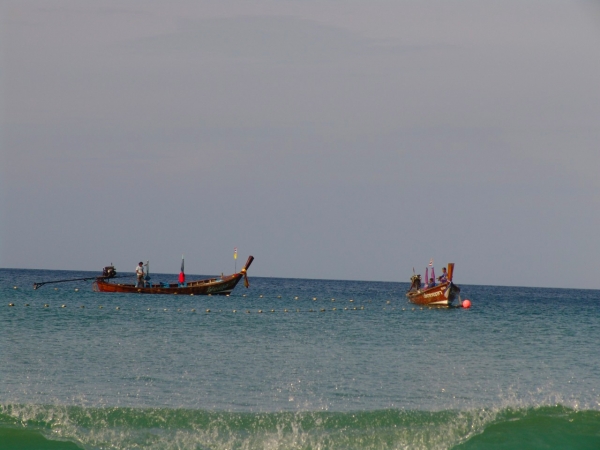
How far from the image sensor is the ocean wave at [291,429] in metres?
11.7

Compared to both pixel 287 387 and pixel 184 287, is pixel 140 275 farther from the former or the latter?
pixel 287 387

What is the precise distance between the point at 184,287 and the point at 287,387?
119 feet

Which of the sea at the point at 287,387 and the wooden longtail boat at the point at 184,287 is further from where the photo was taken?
the wooden longtail boat at the point at 184,287

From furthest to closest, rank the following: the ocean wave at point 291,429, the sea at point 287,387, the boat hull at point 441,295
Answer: the boat hull at point 441,295 → the sea at point 287,387 → the ocean wave at point 291,429

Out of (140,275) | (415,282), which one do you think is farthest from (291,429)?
(140,275)

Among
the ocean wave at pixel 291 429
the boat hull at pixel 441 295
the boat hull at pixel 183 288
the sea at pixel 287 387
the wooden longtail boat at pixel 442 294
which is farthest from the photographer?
the boat hull at pixel 183 288

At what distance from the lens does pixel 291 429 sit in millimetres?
12516

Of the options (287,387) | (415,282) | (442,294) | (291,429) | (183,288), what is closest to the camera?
(291,429)

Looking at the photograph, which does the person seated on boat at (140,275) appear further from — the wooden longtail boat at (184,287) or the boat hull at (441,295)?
the boat hull at (441,295)

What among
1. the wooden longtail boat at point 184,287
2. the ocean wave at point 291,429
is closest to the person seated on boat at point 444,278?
the wooden longtail boat at point 184,287

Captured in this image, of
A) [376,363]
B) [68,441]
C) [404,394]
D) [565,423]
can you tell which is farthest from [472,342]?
[68,441]

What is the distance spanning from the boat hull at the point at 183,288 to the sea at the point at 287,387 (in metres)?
20.5

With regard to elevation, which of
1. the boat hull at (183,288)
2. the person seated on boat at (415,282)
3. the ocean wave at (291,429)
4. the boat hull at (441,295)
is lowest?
the ocean wave at (291,429)

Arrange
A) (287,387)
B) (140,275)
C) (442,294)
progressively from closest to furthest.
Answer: (287,387)
(442,294)
(140,275)
